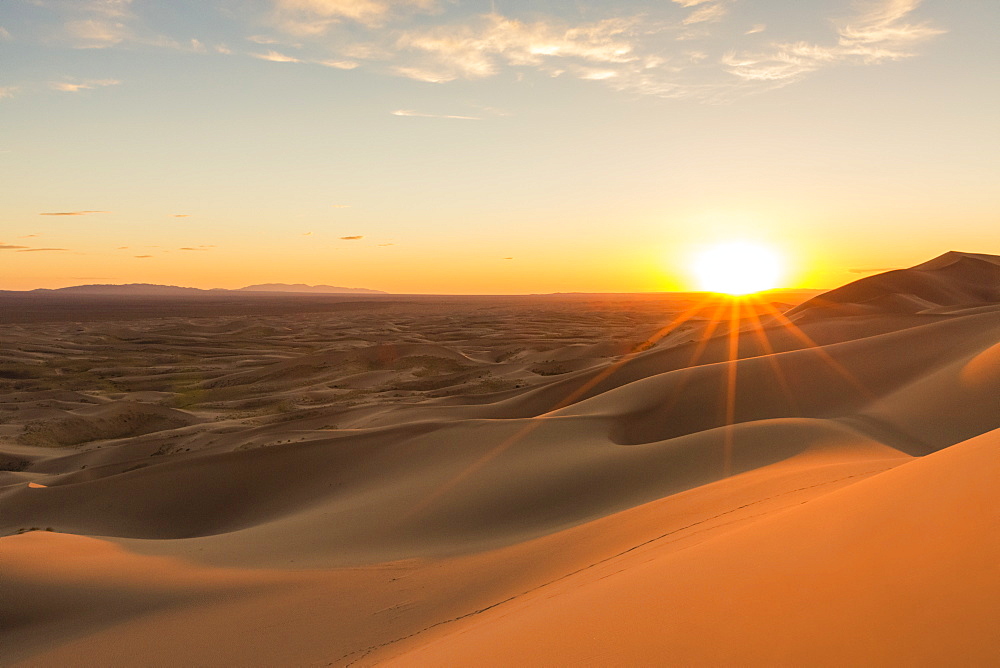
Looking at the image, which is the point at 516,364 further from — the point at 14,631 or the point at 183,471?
the point at 14,631

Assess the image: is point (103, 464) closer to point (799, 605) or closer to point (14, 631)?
point (14, 631)

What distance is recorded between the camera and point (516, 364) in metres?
26.4

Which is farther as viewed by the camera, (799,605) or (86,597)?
(86,597)

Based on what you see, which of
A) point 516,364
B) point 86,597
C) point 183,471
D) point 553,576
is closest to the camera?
point 553,576

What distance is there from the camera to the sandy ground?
218cm

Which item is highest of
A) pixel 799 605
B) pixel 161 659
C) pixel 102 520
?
pixel 799 605

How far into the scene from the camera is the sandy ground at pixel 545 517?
2176 mm

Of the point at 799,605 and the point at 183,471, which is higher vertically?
the point at 799,605

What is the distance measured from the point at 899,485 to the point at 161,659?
4810mm

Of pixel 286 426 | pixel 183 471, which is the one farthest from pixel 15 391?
pixel 183 471

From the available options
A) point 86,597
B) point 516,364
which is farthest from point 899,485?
point 516,364

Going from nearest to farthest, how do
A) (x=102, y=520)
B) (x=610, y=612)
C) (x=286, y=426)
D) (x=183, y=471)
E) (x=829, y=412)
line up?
(x=610, y=612) → (x=102, y=520) → (x=183, y=471) → (x=829, y=412) → (x=286, y=426)

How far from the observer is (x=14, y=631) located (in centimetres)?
462

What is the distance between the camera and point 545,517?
23.9 ft
